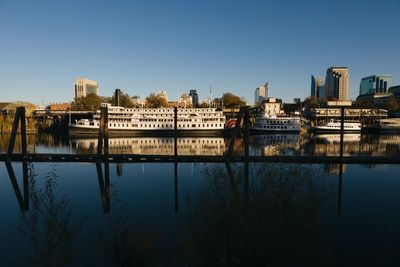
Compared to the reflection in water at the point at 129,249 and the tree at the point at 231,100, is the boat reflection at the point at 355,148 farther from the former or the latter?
the tree at the point at 231,100

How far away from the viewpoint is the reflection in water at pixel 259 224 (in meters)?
5.54

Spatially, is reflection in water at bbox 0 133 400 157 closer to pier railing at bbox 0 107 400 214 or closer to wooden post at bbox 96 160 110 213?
pier railing at bbox 0 107 400 214

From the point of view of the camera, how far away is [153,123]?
61.6m

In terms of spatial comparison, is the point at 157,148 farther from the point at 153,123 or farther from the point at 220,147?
the point at 153,123

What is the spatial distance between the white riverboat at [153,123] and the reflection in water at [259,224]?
177 ft

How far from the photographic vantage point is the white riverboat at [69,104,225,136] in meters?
60.2

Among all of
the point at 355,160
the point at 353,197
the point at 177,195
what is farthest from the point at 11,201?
the point at 355,160

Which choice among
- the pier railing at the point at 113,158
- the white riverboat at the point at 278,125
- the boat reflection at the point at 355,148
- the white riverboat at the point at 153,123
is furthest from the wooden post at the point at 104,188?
the white riverboat at the point at 278,125

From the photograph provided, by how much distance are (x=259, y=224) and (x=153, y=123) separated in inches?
2251

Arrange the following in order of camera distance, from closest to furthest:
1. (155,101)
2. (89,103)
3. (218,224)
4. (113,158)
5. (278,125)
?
(218,224)
(113,158)
(278,125)
(89,103)
(155,101)

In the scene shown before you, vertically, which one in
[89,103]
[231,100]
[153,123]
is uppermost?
[231,100]

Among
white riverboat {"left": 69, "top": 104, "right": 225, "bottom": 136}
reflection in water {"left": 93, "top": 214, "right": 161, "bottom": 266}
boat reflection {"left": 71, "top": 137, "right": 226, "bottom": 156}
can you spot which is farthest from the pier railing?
white riverboat {"left": 69, "top": 104, "right": 225, "bottom": 136}

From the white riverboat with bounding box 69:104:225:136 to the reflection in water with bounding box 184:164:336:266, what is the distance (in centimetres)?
5380

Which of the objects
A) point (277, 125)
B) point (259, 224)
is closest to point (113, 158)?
point (259, 224)
